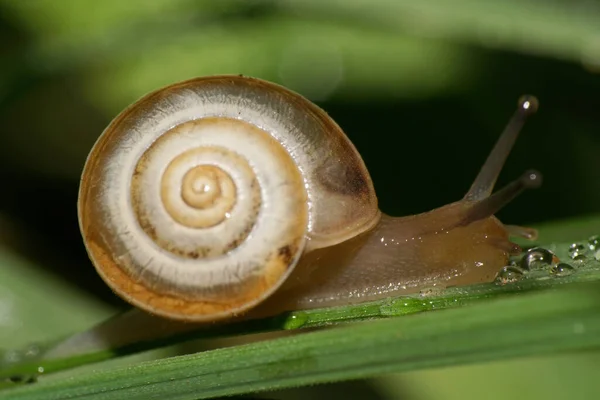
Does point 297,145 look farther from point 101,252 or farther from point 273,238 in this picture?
point 101,252

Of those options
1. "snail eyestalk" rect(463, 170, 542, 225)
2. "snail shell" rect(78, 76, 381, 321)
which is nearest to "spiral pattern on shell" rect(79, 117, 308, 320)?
"snail shell" rect(78, 76, 381, 321)

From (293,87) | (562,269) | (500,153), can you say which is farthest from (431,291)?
(293,87)

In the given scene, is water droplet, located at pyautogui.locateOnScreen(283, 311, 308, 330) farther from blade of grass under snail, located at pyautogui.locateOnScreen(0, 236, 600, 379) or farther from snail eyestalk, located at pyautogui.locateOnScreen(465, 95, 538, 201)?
snail eyestalk, located at pyautogui.locateOnScreen(465, 95, 538, 201)

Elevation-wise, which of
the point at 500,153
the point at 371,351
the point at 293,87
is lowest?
the point at 371,351

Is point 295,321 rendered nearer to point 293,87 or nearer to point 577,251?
point 577,251

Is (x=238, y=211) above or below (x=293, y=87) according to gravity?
below

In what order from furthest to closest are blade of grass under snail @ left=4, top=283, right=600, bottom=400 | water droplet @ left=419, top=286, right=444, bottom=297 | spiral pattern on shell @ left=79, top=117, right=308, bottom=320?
spiral pattern on shell @ left=79, top=117, right=308, bottom=320
water droplet @ left=419, top=286, right=444, bottom=297
blade of grass under snail @ left=4, top=283, right=600, bottom=400

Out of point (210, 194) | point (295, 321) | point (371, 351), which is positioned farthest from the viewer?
point (210, 194)
